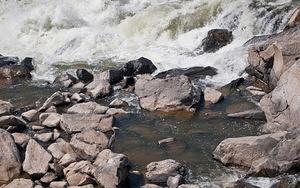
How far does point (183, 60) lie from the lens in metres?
15.8

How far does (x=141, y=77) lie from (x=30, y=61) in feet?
15.1

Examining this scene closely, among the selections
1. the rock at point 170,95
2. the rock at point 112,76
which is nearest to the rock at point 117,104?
the rock at point 170,95

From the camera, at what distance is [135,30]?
18672 millimetres

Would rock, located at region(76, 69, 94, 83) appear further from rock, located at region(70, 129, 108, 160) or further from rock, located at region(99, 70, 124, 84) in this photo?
rock, located at region(70, 129, 108, 160)

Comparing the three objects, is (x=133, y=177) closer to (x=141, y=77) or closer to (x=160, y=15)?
(x=141, y=77)

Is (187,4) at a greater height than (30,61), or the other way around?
(187,4)

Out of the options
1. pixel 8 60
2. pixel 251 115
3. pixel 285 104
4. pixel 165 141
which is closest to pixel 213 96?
pixel 251 115

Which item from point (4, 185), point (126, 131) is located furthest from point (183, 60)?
point (4, 185)

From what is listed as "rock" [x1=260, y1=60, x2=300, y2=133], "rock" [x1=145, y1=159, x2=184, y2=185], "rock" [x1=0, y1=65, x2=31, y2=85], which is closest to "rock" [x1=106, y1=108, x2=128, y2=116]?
"rock" [x1=145, y1=159, x2=184, y2=185]

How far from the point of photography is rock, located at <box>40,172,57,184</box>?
→ 30.2 feet

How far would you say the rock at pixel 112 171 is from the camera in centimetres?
875

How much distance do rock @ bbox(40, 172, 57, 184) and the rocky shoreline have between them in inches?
0.7

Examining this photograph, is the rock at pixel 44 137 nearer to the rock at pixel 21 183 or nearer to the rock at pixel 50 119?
the rock at pixel 50 119

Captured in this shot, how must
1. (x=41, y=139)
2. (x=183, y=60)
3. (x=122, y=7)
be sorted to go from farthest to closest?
(x=122, y=7), (x=183, y=60), (x=41, y=139)
